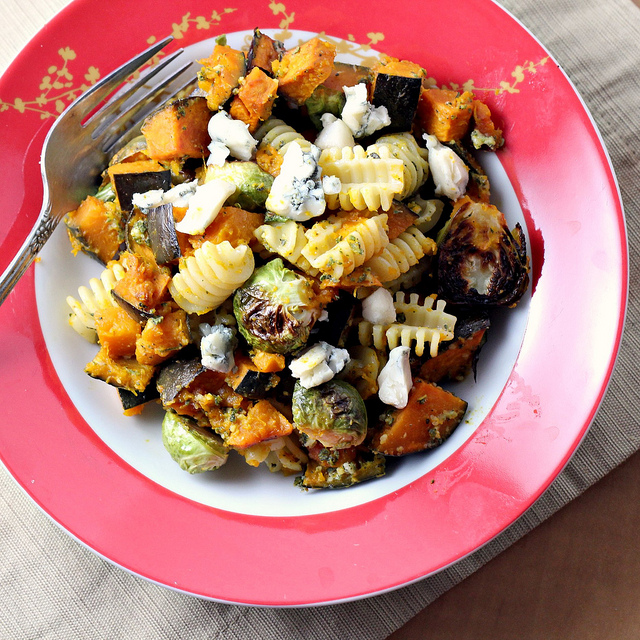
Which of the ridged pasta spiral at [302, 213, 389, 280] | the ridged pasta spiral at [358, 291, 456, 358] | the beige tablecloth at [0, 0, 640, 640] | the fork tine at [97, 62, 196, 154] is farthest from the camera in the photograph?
the beige tablecloth at [0, 0, 640, 640]

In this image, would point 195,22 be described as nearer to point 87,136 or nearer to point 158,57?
point 158,57

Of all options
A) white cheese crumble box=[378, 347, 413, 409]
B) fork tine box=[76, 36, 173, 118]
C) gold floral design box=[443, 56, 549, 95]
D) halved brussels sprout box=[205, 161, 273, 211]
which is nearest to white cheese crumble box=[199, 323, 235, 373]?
halved brussels sprout box=[205, 161, 273, 211]

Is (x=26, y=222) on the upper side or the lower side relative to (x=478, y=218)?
upper

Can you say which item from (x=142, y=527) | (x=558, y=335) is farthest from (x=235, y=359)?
(x=558, y=335)

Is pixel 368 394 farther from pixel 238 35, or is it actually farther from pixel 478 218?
pixel 238 35

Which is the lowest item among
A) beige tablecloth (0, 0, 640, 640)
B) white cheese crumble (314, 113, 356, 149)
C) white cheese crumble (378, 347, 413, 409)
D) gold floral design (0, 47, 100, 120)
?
beige tablecloth (0, 0, 640, 640)

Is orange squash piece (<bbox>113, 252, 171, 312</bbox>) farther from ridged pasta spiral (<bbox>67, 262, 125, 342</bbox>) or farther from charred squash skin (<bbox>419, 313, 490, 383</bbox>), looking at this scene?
charred squash skin (<bbox>419, 313, 490, 383</bbox>)
